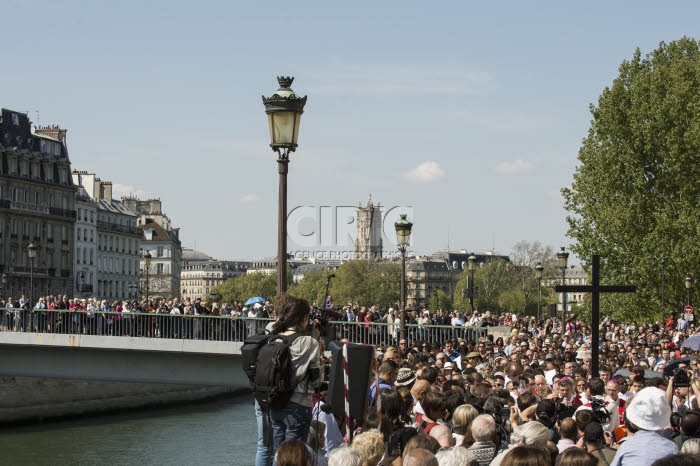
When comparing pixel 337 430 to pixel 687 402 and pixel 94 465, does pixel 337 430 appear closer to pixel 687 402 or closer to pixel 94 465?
pixel 687 402

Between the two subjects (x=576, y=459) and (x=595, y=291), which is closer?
(x=576, y=459)

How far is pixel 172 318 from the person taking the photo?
120 ft

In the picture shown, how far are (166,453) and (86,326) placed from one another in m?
4.70

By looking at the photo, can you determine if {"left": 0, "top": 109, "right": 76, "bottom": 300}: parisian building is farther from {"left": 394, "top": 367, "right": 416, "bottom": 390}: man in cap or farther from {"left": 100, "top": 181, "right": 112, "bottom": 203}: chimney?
{"left": 394, "top": 367, "right": 416, "bottom": 390}: man in cap

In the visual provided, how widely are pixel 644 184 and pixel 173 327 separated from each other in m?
23.8

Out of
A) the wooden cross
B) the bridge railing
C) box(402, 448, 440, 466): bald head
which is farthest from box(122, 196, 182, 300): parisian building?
box(402, 448, 440, 466): bald head

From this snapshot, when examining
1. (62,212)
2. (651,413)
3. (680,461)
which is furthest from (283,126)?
(62,212)

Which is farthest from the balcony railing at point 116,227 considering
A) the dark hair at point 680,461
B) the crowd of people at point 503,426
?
the dark hair at point 680,461

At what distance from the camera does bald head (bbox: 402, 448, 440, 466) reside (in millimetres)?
7086

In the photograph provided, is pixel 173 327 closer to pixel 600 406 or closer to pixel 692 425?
pixel 600 406

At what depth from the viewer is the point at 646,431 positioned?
7.96 meters

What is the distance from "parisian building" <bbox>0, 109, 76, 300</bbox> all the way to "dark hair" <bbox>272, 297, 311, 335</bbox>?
269 feet

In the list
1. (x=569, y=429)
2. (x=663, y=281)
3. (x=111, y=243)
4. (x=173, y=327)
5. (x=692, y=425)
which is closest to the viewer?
(x=692, y=425)

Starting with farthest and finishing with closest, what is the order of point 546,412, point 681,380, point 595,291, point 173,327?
point 173,327 < point 595,291 < point 681,380 < point 546,412
